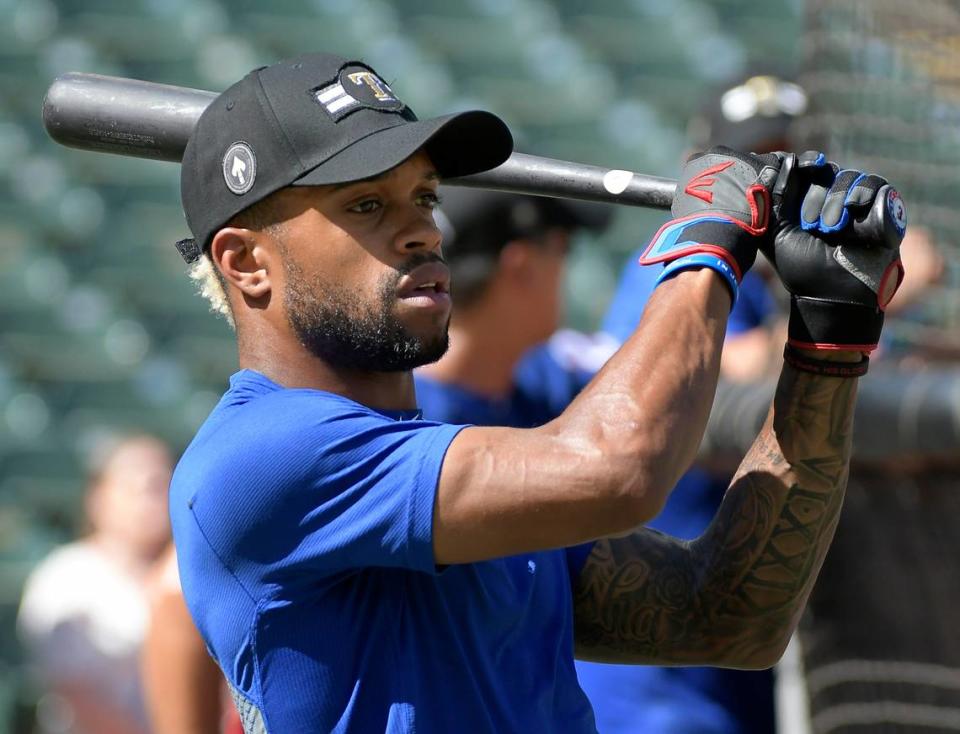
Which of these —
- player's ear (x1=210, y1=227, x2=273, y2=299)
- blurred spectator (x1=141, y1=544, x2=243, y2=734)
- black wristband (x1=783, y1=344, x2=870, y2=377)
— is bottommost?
blurred spectator (x1=141, y1=544, x2=243, y2=734)

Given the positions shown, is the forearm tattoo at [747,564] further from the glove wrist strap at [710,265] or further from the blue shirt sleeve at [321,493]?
the blue shirt sleeve at [321,493]

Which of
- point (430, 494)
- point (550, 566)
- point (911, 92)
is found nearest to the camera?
point (430, 494)

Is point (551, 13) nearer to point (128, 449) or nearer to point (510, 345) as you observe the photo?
point (128, 449)

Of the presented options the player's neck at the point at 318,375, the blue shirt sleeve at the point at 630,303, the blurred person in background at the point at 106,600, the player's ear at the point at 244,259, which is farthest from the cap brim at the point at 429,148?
the blurred person in background at the point at 106,600

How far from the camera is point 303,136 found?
6.73 ft

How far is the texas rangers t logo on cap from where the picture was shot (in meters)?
2.08

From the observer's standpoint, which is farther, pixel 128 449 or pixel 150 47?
pixel 150 47

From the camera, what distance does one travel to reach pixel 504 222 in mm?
4016

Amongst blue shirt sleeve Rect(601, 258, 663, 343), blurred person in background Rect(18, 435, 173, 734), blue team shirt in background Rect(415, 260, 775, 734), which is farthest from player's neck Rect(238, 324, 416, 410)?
blurred person in background Rect(18, 435, 173, 734)

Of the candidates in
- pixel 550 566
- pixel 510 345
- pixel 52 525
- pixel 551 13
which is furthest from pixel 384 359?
pixel 551 13

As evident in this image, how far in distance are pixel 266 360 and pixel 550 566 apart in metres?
0.46

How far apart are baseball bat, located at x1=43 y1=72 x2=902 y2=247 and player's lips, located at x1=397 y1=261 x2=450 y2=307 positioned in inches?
11.1

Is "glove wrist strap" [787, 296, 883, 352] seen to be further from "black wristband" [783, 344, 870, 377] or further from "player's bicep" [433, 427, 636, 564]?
"player's bicep" [433, 427, 636, 564]

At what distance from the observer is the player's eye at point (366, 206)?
2.06 m
